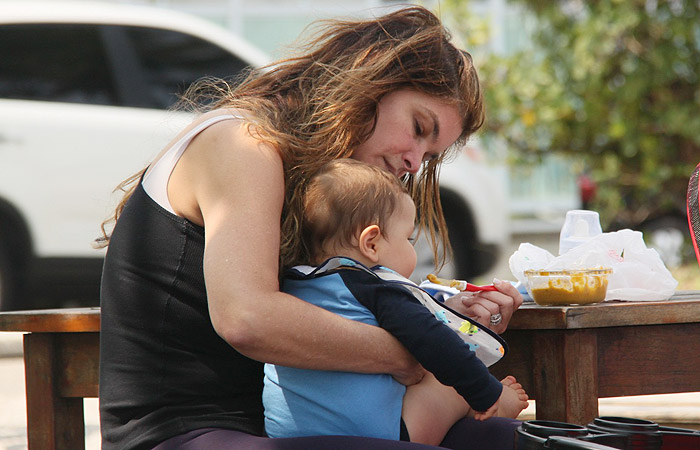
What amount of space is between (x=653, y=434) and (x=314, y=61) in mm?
1092

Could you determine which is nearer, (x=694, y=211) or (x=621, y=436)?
(x=621, y=436)

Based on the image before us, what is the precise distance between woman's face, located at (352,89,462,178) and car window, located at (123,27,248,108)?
3671 millimetres

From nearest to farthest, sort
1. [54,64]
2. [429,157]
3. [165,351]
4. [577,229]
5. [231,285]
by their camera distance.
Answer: [231,285]
[165,351]
[429,157]
[577,229]
[54,64]

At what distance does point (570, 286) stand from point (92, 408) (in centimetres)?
294

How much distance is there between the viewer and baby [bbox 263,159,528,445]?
5.80 ft

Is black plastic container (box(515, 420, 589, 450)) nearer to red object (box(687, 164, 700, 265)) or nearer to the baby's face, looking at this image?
the baby's face

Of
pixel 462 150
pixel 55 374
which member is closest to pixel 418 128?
pixel 55 374

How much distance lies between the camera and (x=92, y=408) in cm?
443

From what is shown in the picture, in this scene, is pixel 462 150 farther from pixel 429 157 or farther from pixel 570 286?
pixel 570 286

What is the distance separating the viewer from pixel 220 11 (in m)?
11.1

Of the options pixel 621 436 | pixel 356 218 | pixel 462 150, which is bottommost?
pixel 621 436

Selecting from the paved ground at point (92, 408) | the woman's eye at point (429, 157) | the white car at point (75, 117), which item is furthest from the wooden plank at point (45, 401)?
the white car at point (75, 117)

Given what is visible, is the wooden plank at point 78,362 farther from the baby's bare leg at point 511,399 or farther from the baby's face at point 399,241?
the baby's bare leg at point 511,399

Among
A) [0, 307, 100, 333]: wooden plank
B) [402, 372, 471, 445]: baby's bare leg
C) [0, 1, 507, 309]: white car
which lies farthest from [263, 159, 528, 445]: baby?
[0, 1, 507, 309]: white car
